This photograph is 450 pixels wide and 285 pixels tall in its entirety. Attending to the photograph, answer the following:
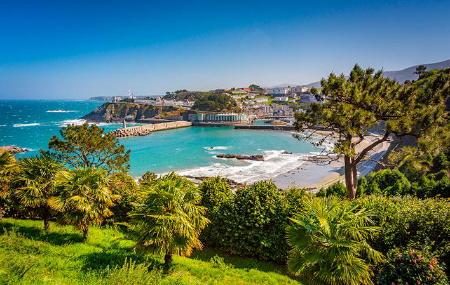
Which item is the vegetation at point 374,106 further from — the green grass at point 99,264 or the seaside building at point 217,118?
the seaside building at point 217,118

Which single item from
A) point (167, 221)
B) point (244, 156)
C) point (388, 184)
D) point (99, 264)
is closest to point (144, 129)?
point (244, 156)

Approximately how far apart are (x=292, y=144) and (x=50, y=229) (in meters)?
67.2

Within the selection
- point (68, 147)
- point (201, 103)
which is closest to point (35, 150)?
point (68, 147)

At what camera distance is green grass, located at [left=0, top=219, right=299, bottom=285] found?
5.79 meters

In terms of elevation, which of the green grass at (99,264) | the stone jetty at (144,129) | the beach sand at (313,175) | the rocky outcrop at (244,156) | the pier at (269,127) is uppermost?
the green grass at (99,264)

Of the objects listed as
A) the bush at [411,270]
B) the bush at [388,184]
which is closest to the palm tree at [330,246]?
the bush at [411,270]

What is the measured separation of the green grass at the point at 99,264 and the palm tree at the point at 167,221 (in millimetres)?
615

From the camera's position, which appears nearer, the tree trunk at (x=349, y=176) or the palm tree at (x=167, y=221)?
the palm tree at (x=167, y=221)

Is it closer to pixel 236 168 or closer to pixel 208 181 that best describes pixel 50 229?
pixel 208 181

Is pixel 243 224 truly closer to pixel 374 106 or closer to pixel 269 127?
pixel 374 106

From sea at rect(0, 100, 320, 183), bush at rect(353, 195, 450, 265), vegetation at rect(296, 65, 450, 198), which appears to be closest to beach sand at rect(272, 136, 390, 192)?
sea at rect(0, 100, 320, 183)

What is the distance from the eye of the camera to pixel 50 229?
12.1 meters

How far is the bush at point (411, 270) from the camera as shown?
20.7 feet

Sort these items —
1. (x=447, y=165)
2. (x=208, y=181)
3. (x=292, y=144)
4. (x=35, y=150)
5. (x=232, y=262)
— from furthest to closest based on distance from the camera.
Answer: (x=292, y=144) → (x=35, y=150) → (x=447, y=165) → (x=208, y=181) → (x=232, y=262)
